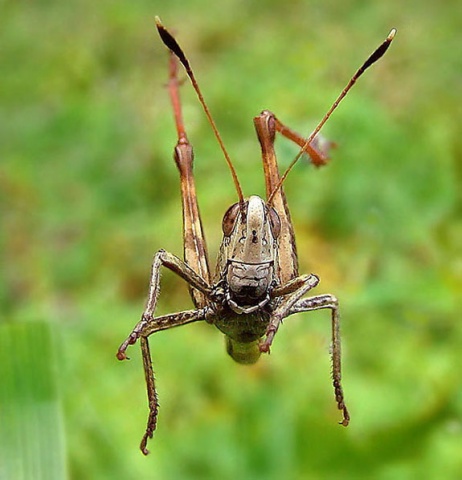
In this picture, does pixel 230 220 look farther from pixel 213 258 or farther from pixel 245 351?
pixel 213 258

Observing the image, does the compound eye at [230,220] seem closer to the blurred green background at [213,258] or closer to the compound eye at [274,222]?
the compound eye at [274,222]

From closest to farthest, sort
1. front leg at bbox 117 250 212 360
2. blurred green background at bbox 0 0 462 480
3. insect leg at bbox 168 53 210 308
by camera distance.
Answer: front leg at bbox 117 250 212 360
insect leg at bbox 168 53 210 308
blurred green background at bbox 0 0 462 480

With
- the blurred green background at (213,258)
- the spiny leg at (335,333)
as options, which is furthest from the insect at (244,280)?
the blurred green background at (213,258)

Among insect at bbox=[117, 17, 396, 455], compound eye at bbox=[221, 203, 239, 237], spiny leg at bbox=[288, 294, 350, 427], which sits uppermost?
compound eye at bbox=[221, 203, 239, 237]

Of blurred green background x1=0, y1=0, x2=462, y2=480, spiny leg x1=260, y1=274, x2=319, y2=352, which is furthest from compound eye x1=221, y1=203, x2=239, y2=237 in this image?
blurred green background x1=0, y1=0, x2=462, y2=480

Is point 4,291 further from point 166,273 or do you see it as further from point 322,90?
point 322,90

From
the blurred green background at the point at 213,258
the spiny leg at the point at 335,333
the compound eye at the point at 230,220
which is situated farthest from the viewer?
the blurred green background at the point at 213,258

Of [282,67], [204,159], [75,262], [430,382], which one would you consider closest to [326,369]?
[430,382]

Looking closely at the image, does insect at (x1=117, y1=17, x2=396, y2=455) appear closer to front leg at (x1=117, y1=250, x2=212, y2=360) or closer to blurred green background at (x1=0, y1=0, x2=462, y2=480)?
front leg at (x1=117, y1=250, x2=212, y2=360)
